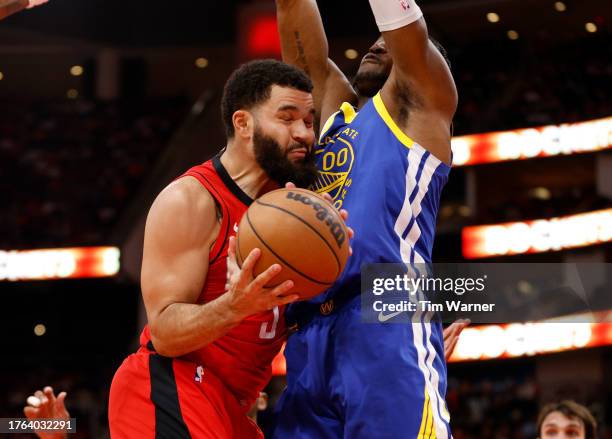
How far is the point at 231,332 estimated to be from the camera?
3.70 meters

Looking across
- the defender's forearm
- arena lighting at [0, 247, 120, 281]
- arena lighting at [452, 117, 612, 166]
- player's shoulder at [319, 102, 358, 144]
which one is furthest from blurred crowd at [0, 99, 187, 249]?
player's shoulder at [319, 102, 358, 144]

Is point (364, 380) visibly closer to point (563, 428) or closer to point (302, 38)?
point (302, 38)

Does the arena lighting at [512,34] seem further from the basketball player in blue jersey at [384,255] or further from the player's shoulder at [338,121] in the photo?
the basketball player in blue jersey at [384,255]

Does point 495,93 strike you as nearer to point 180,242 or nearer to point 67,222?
point 67,222

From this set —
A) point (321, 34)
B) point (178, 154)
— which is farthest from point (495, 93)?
point (321, 34)

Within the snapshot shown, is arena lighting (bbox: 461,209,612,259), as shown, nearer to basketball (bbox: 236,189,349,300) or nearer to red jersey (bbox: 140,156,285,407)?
red jersey (bbox: 140,156,285,407)

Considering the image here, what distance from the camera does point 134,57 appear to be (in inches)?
902

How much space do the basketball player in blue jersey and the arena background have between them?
9.82 meters

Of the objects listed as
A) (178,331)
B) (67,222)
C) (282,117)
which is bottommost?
(67,222)

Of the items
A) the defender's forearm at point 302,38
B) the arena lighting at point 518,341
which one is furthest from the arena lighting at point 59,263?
the defender's forearm at point 302,38

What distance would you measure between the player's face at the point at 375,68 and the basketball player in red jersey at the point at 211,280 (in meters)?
0.55

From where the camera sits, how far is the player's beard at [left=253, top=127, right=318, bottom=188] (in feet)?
→ 12.0

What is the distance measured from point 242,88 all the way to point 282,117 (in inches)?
8.6

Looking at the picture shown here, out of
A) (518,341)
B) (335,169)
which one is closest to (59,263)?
(518,341)
